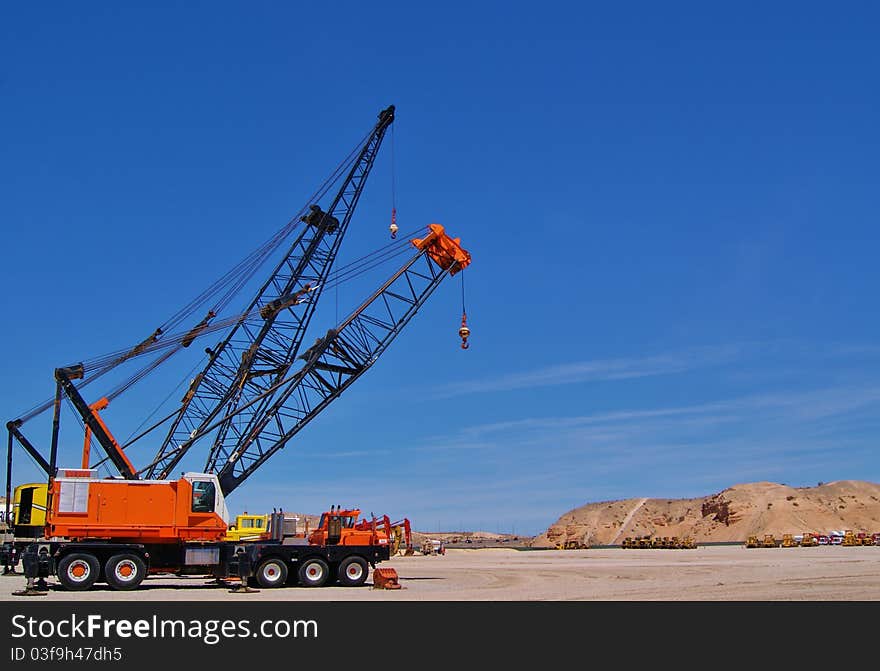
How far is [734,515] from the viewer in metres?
126

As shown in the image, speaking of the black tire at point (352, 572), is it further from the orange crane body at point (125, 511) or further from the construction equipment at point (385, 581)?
the orange crane body at point (125, 511)

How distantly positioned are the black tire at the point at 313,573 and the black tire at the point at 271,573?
24.5 inches

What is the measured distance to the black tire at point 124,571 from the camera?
2577 cm

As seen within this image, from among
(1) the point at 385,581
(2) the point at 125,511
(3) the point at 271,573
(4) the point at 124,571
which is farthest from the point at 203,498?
(1) the point at 385,581

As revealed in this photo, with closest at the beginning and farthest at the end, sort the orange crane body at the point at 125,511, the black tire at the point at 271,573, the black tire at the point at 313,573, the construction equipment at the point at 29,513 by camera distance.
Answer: the orange crane body at the point at 125,511 → the black tire at the point at 271,573 → the black tire at the point at 313,573 → the construction equipment at the point at 29,513

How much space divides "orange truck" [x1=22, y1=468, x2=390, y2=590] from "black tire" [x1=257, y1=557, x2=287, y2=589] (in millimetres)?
32

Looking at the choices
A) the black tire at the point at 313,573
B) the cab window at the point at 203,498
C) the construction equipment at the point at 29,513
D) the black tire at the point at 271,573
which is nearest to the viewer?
the black tire at the point at 271,573

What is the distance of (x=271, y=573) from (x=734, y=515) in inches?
4431

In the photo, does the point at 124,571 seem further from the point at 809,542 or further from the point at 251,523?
the point at 809,542

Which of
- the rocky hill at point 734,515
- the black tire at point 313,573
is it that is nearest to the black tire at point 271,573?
the black tire at point 313,573

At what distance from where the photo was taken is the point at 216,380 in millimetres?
45000
